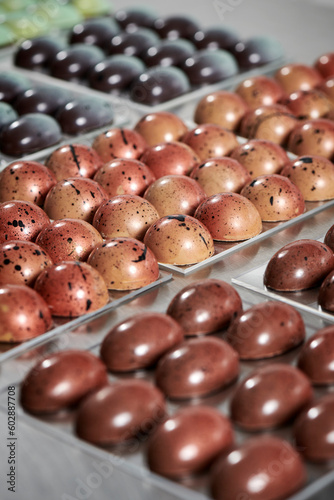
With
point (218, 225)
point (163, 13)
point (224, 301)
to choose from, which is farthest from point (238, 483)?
point (163, 13)

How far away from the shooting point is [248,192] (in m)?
2.32

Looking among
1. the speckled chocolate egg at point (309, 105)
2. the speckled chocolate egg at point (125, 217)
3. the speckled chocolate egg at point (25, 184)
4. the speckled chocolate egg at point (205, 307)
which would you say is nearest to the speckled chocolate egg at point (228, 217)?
the speckled chocolate egg at point (125, 217)

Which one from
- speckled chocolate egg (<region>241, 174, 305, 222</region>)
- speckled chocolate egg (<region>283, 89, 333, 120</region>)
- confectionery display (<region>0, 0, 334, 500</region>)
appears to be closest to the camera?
confectionery display (<region>0, 0, 334, 500</region>)

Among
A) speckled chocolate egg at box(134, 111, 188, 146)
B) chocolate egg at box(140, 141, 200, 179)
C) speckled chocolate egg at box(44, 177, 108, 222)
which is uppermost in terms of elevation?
speckled chocolate egg at box(44, 177, 108, 222)

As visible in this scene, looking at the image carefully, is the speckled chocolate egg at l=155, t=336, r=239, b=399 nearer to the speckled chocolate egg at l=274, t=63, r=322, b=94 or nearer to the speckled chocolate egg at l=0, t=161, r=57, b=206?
the speckled chocolate egg at l=0, t=161, r=57, b=206

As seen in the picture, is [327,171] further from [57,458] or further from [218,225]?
[57,458]

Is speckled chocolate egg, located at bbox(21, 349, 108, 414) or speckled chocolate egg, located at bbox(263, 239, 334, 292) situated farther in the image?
speckled chocolate egg, located at bbox(263, 239, 334, 292)

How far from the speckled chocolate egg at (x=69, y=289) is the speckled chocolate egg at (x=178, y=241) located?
25 cm

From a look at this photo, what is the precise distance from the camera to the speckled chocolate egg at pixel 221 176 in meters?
2.37

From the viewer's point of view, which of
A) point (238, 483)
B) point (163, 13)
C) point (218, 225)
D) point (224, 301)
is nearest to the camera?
point (238, 483)

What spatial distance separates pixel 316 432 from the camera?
54.6 inches

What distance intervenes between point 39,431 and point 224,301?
498 mm

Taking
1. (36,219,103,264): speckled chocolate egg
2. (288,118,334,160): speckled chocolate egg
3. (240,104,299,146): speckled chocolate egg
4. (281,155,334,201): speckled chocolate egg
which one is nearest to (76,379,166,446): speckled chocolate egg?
(36,219,103,264): speckled chocolate egg

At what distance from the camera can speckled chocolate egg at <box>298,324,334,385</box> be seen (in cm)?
156
